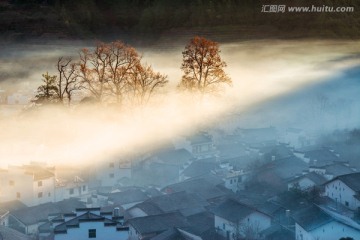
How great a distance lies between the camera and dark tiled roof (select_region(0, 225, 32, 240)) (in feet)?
23.5

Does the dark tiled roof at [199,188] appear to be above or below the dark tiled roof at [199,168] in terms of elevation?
below

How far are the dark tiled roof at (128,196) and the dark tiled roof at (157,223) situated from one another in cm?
104

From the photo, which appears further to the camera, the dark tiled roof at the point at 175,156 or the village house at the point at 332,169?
the dark tiled roof at the point at 175,156

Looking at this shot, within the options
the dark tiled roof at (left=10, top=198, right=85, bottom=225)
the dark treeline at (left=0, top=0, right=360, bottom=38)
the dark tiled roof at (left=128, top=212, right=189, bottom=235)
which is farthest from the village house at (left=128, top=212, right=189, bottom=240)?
the dark treeline at (left=0, top=0, right=360, bottom=38)

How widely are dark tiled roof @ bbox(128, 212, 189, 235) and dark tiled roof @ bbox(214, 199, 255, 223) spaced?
1.61 ft

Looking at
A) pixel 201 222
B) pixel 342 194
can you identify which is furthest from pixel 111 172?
pixel 342 194

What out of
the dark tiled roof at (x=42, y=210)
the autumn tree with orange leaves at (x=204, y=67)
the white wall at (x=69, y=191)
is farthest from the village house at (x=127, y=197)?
the autumn tree with orange leaves at (x=204, y=67)

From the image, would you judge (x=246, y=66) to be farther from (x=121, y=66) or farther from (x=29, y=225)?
(x=29, y=225)

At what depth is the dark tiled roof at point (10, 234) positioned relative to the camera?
7164 mm

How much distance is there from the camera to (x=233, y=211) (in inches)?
313

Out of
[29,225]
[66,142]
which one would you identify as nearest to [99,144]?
[66,142]

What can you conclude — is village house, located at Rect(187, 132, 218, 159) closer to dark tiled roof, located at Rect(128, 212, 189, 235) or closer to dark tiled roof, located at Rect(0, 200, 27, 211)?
dark tiled roof, located at Rect(0, 200, 27, 211)

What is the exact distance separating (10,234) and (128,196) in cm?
205

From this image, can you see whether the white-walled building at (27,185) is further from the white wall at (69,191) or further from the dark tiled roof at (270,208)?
the dark tiled roof at (270,208)
